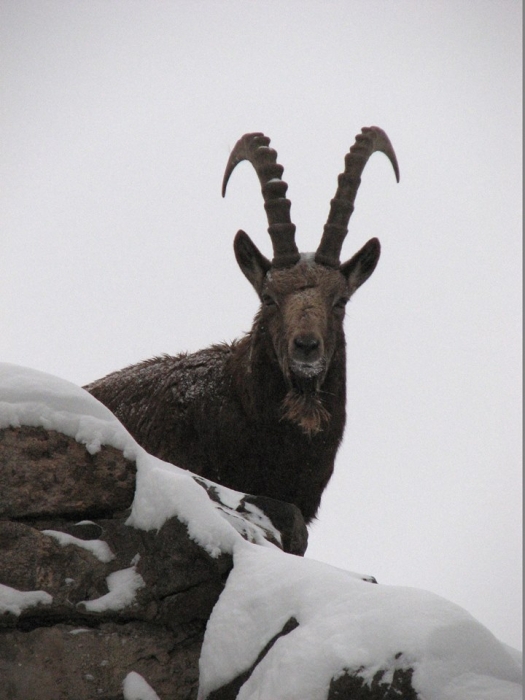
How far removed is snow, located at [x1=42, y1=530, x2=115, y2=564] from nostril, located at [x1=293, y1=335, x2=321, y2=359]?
2.43 meters

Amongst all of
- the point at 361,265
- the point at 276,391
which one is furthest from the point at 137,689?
the point at 361,265

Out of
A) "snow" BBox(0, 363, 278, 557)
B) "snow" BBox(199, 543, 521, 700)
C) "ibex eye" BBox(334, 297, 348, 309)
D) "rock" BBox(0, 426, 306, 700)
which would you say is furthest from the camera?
"ibex eye" BBox(334, 297, 348, 309)

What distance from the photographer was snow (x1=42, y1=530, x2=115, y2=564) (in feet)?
12.9

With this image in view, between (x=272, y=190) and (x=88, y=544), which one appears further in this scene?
(x=272, y=190)

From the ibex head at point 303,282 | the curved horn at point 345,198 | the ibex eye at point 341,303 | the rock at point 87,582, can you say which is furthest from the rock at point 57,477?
the curved horn at point 345,198

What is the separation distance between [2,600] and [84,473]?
0.74 meters

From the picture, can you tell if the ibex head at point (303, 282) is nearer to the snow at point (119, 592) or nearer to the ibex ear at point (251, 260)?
the ibex ear at point (251, 260)

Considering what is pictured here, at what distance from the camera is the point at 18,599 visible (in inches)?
144

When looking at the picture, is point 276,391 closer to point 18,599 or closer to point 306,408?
point 306,408

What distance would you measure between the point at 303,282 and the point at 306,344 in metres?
0.81

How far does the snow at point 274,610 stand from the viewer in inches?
116

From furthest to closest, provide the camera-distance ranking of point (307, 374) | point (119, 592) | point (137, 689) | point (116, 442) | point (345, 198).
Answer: point (345, 198)
point (307, 374)
point (116, 442)
point (119, 592)
point (137, 689)

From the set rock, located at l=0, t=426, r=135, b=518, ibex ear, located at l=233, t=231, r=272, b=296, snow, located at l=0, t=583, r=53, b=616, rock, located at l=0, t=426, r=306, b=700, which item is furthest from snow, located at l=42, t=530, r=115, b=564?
ibex ear, located at l=233, t=231, r=272, b=296

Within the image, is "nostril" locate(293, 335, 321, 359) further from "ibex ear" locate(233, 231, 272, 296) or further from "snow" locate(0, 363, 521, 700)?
"snow" locate(0, 363, 521, 700)
